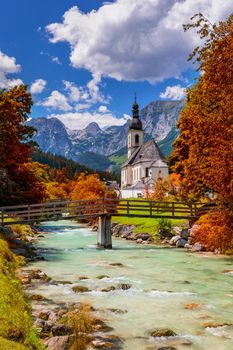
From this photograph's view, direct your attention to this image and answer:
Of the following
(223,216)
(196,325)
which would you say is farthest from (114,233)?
(196,325)

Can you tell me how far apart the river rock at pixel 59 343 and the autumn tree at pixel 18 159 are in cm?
2568

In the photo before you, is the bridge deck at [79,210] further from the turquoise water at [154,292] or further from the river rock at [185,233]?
the turquoise water at [154,292]

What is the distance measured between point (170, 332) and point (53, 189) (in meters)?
119

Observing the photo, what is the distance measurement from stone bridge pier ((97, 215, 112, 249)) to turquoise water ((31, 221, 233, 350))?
4411 mm

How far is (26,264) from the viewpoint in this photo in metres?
25.7

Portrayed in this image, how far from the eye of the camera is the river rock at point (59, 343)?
32.6 ft

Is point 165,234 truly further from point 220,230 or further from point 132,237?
point 220,230

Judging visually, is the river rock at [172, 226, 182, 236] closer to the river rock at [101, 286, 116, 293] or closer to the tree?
the tree

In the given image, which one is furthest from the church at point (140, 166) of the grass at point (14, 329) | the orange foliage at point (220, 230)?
the grass at point (14, 329)

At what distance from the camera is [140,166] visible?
13125 cm

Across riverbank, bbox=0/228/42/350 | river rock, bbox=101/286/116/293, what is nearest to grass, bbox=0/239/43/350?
riverbank, bbox=0/228/42/350

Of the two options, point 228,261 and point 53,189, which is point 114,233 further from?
point 53,189

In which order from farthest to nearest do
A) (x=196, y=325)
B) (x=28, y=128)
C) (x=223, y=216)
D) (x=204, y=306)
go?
(x=28, y=128)
(x=223, y=216)
(x=204, y=306)
(x=196, y=325)

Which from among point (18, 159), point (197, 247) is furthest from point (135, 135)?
point (197, 247)
